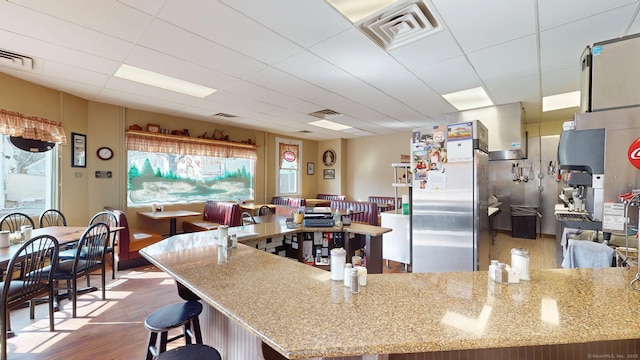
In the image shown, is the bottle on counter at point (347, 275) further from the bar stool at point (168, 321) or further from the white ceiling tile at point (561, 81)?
the white ceiling tile at point (561, 81)

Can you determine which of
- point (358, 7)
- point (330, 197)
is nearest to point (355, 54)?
point (358, 7)

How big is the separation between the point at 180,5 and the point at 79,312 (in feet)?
9.82

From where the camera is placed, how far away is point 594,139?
62.7 inches

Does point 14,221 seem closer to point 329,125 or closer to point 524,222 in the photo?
point 329,125

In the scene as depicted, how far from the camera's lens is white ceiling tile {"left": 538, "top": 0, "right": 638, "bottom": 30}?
6.20ft

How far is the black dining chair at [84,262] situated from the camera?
2605 millimetres

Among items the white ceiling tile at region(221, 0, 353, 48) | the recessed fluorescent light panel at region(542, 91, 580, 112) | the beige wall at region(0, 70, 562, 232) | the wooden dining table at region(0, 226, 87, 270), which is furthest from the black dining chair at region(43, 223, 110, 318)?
the recessed fluorescent light panel at region(542, 91, 580, 112)

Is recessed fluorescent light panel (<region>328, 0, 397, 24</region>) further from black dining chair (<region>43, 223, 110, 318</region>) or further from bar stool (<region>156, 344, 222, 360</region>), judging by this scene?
black dining chair (<region>43, 223, 110, 318</region>)

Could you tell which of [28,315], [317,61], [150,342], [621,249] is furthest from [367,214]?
[28,315]

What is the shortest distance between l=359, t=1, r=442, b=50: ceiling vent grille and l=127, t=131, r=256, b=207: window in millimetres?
4372

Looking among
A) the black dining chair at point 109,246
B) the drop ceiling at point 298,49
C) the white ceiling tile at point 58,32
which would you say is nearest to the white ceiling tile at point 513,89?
the drop ceiling at point 298,49

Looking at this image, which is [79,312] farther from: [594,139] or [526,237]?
[526,237]

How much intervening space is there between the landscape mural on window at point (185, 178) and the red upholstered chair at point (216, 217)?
49 centimetres

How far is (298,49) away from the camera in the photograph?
2.61 metres
